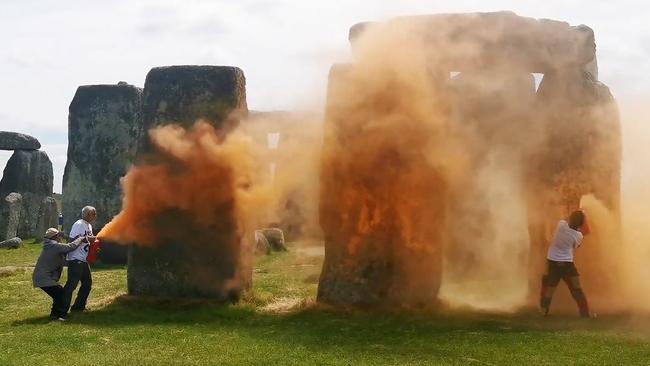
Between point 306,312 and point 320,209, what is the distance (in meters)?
1.66

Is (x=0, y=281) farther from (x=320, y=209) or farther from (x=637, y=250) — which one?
(x=637, y=250)

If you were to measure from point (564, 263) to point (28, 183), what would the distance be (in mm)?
23064

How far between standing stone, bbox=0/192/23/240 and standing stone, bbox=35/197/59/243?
2.60 ft

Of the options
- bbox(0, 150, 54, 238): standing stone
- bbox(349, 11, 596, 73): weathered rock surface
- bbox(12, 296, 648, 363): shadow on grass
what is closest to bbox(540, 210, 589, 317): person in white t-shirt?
bbox(12, 296, 648, 363): shadow on grass

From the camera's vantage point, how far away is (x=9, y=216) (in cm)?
2644

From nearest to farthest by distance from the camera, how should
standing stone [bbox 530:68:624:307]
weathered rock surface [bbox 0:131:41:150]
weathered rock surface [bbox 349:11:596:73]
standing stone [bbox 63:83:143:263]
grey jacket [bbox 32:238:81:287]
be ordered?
1. grey jacket [bbox 32:238:81:287]
2. standing stone [bbox 530:68:624:307]
3. weathered rock surface [bbox 349:11:596:73]
4. standing stone [bbox 63:83:143:263]
5. weathered rock surface [bbox 0:131:41:150]

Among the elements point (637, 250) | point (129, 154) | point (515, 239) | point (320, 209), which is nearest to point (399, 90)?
point (320, 209)

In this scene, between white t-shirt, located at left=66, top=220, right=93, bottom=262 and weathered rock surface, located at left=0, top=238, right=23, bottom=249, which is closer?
white t-shirt, located at left=66, top=220, right=93, bottom=262

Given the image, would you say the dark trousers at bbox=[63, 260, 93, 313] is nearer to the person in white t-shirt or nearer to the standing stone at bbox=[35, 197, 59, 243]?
the person in white t-shirt

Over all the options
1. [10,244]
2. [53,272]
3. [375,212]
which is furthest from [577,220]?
[10,244]

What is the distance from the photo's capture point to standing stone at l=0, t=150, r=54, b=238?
28094 mm

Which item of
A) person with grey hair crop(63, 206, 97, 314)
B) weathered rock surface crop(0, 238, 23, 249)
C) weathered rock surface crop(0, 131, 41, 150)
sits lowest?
weathered rock surface crop(0, 238, 23, 249)

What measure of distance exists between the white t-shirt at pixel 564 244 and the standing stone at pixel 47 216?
783 inches

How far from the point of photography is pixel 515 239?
1842 centimetres
